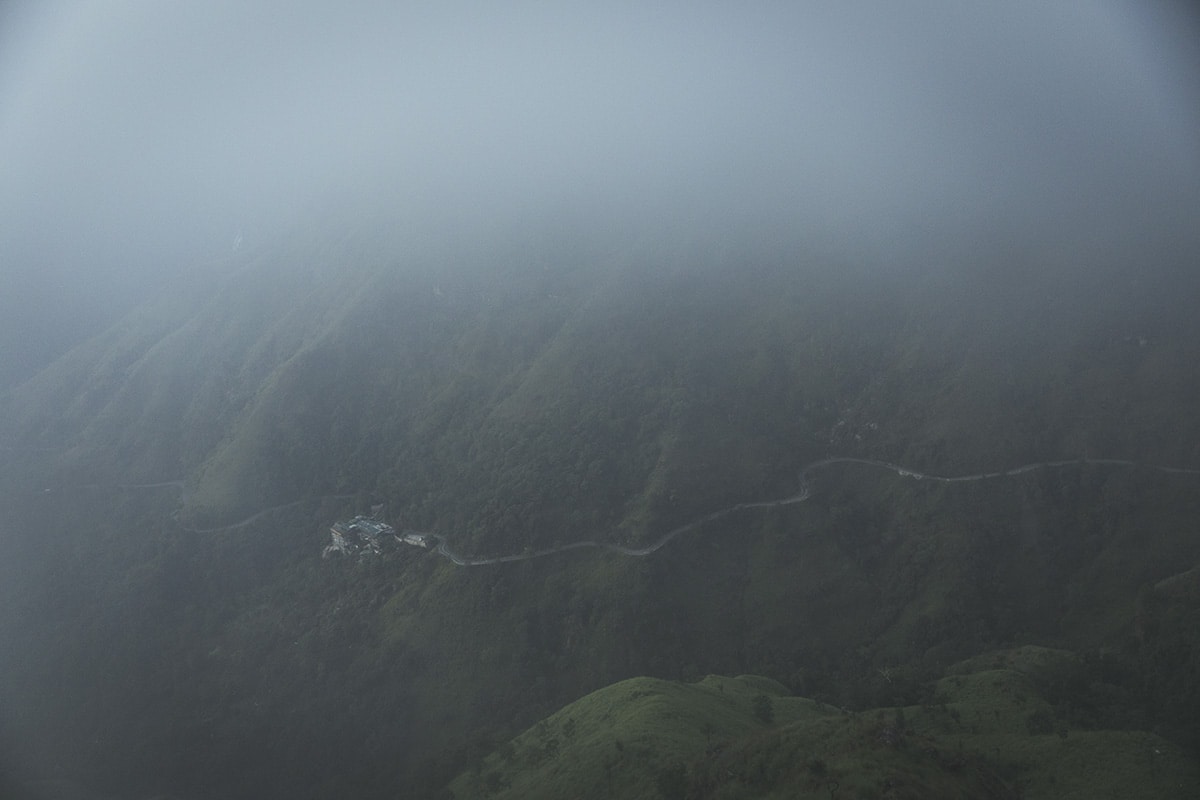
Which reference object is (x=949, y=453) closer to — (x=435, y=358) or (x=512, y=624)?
(x=512, y=624)

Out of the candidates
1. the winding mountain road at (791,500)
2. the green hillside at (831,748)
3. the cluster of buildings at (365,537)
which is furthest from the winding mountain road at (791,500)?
the green hillside at (831,748)

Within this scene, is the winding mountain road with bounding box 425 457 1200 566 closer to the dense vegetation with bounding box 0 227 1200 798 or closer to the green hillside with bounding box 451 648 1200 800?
the dense vegetation with bounding box 0 227 1200 798

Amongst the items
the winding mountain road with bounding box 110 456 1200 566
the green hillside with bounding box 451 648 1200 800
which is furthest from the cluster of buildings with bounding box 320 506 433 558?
the green hillside with bounding box 451 648 1200 800

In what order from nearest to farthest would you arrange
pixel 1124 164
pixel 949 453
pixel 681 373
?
pixel 949 453
pixel 681 373
pixel 1124 164

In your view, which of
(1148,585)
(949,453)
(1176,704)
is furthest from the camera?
(949,453)

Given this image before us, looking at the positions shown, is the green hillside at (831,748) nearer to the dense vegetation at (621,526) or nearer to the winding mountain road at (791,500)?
the dense vegetation at (621,526)

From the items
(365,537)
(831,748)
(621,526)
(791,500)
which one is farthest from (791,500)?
(831,748)

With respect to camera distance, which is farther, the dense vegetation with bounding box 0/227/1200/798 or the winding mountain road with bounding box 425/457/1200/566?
the winding mountain road with bounding box 425/457/1200/566

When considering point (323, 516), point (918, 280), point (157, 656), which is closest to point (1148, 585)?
point (918, 280)
